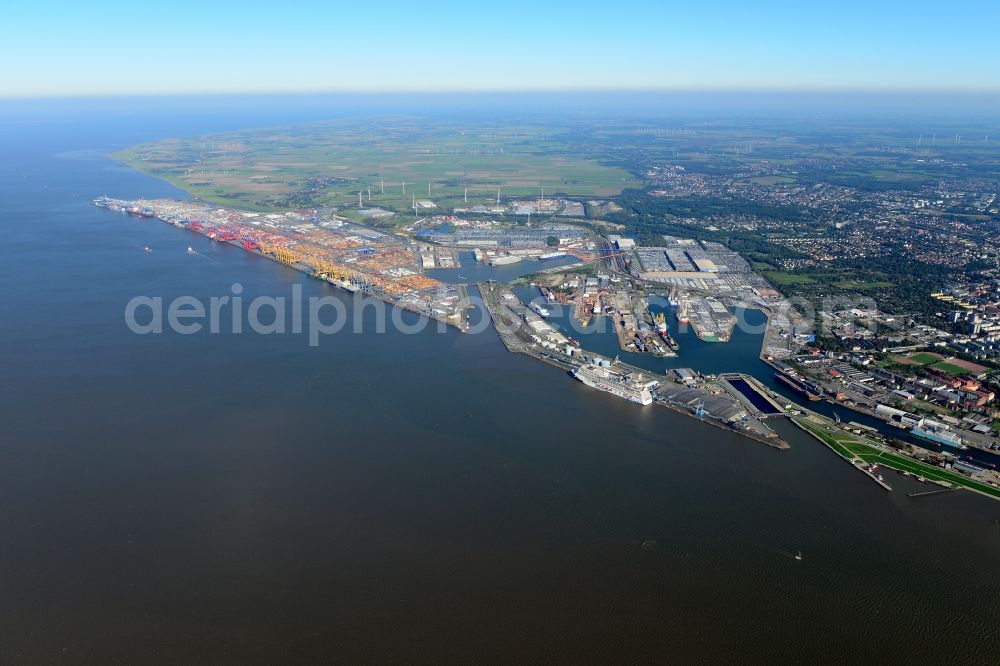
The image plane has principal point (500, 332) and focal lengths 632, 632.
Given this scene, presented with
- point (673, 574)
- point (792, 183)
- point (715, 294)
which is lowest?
point (673, 574)

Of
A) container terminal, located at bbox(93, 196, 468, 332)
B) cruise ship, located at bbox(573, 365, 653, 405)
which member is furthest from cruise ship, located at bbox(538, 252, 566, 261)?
cruise ship, located at bbox(573, 365, 653, 405)

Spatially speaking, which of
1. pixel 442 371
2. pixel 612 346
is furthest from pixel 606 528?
pixel 612 346

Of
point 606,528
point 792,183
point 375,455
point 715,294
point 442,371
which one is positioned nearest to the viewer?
point 606,528

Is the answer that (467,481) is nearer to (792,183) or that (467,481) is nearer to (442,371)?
(442,371)

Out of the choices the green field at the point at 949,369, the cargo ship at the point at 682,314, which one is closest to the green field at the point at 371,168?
the cargo ship at the point at 682,314

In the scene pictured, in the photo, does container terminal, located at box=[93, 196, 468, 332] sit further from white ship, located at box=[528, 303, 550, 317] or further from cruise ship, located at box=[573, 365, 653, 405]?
cruise ship, located at box=[573, 365, 653, 405]

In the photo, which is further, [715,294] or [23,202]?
[23,202]
